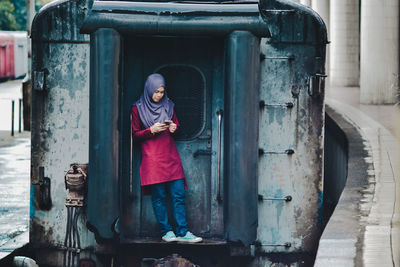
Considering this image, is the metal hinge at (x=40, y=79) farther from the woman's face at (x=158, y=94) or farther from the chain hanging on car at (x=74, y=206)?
the woman's face at (x=158, y=94)

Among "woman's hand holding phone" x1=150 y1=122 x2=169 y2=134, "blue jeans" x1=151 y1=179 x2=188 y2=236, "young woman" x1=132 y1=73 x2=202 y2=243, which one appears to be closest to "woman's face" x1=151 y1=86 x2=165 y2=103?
"young woman" x1=132 y1=73 x2=202 y2=243

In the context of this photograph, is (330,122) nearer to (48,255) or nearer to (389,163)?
(389,163)

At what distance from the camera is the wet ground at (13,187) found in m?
10.3

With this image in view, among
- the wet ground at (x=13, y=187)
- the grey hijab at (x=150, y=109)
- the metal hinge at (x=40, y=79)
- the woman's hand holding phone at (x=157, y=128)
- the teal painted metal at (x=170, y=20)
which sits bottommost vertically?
the wet ground at (x=13, y=187)

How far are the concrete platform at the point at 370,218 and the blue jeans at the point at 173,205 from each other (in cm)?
140

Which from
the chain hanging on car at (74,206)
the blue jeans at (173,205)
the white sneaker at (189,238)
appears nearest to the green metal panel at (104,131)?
the chain hanging on car at (74,206)

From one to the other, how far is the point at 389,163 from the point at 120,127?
4704mm

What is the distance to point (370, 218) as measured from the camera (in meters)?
8.17

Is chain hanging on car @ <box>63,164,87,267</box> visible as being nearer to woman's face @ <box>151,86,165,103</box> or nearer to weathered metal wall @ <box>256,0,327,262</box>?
woman's face @ <box>151,86,165,103</box>

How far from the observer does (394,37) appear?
23531 mm

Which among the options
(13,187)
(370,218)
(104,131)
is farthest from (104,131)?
(13,187)

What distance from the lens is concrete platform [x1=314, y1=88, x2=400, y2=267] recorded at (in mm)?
6730

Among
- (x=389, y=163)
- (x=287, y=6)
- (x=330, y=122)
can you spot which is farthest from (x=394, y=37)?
(x=287, y=6)

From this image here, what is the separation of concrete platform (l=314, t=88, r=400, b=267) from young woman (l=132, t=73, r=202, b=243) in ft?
4.69
